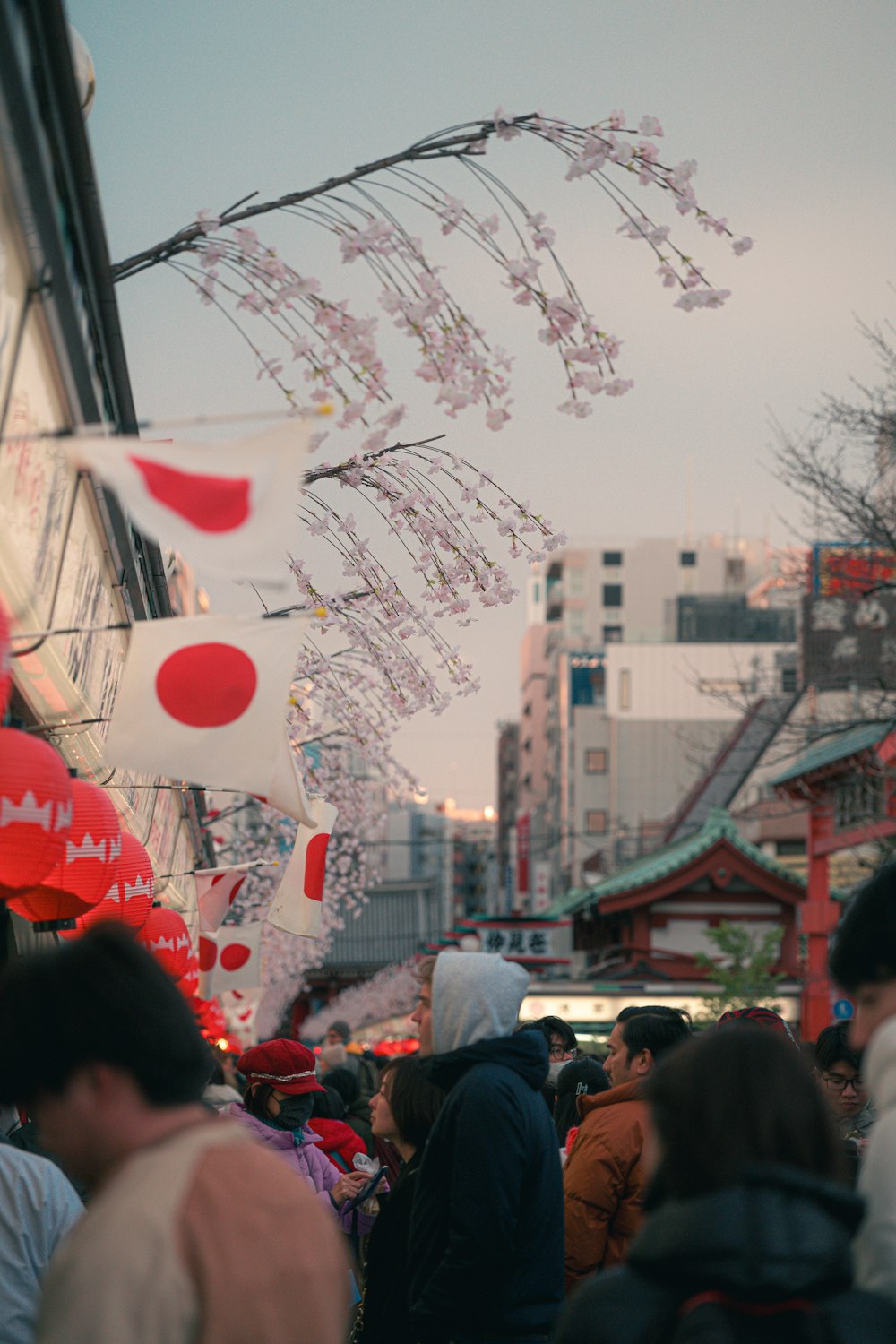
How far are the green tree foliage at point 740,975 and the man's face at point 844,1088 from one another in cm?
1595

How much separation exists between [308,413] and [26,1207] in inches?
148

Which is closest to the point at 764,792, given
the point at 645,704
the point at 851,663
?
the point at 645,704

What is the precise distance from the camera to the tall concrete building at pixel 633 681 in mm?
60312

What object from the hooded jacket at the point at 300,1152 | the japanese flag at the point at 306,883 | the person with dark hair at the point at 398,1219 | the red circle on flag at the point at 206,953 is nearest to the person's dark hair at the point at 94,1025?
the person with dark hair at the point at 398,1219

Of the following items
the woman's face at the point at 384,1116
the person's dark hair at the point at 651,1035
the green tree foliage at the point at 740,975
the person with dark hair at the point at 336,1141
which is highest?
the person's dark hair at the point at 651,1035

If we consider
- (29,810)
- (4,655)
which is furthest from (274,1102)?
(4,655)

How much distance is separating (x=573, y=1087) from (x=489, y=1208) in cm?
357

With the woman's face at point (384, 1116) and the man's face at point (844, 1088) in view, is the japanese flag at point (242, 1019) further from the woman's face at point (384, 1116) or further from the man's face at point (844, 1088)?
the woman's face at point (384, 1116)

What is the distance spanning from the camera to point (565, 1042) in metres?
8.93

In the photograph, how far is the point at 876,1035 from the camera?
306cm

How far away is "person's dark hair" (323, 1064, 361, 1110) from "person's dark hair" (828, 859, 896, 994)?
25.2 ft

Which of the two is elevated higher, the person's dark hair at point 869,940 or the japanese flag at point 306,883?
the person's dark hair at point 869,940

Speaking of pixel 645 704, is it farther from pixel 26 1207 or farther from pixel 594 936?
pixel 26 1207

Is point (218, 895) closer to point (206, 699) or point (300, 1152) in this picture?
point (300, 1152)
